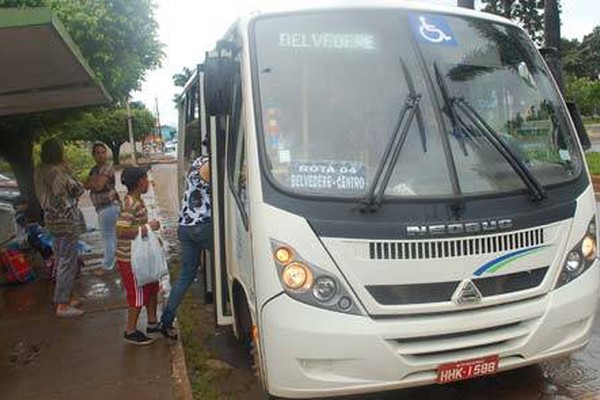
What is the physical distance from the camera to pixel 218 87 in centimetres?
413

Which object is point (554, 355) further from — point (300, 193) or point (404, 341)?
point (300, 193)

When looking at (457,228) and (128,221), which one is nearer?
(457,228)

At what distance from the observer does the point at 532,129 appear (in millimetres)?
4297

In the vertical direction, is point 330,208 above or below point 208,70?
below

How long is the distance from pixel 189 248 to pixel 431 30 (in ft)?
8.75

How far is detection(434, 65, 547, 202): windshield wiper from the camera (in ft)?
12.6

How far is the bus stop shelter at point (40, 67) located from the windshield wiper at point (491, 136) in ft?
8.82

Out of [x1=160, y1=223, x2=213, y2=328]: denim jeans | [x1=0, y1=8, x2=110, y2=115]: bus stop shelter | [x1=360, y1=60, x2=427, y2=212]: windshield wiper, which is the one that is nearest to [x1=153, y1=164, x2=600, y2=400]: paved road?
[x1=160, y1=223, x2=213, y2=328]: denim jeans

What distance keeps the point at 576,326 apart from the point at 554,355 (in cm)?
23

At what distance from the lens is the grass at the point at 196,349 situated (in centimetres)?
481

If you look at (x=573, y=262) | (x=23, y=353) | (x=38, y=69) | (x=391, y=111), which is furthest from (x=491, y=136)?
(x=38, y=69)

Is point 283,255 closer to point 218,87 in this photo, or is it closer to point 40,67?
point 218,87

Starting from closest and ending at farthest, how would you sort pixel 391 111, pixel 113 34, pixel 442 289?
pixel 442 289 → pixel 391 111 → pixel 113 34

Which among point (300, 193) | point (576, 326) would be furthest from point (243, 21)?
point (576, 326)
